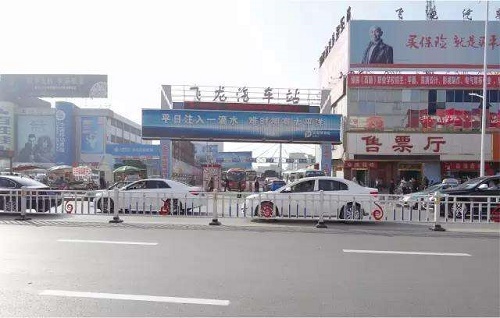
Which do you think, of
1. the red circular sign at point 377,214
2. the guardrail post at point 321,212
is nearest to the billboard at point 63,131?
the guardrail post at point 321,212

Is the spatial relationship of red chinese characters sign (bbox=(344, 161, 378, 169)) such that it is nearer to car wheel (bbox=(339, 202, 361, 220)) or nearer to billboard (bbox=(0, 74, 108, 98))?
car wheel (bbox=(339, 202, 361, 220))

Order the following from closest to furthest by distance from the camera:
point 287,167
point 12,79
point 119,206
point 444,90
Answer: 1. point 119,206
2. point 444,90
3. point 12,79
4. point 287,167

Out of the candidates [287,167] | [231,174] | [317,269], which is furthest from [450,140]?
[287,167]

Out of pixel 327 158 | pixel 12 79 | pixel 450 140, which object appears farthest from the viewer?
pixel 12 79

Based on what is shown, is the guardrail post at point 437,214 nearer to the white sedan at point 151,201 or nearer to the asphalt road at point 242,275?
the asphalt road at point 242,275

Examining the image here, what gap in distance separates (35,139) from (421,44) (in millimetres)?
49472

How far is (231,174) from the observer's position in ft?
111

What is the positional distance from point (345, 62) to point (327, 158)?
12.6 m

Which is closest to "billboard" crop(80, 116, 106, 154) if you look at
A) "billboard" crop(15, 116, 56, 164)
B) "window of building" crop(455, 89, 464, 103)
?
"billboard" crop(15, 116, 56, 164)

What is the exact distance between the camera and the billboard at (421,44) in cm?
3531

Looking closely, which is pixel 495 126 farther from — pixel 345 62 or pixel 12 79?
pixel 12 79

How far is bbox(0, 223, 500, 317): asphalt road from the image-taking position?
16.8ft

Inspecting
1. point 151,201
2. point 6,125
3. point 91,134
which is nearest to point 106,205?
point 151,201

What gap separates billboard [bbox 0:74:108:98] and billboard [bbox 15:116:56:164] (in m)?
3.44
